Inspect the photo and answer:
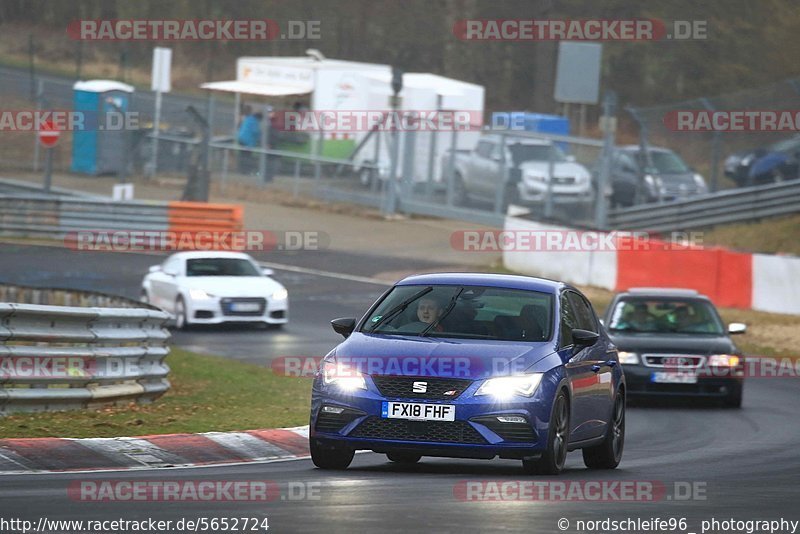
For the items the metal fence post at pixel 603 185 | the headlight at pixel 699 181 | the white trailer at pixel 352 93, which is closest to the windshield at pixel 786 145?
the headlight at pixel 699 181

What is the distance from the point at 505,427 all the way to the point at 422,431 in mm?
526

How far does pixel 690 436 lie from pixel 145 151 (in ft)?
94.0

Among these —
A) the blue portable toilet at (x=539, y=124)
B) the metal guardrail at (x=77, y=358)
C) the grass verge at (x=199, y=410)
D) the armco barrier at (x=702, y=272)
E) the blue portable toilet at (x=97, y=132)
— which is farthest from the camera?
the blue portable toilet at (x=539, y=124)

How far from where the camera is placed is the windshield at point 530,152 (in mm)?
36847

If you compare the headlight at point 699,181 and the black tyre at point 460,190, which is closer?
the headlight at point 699,181

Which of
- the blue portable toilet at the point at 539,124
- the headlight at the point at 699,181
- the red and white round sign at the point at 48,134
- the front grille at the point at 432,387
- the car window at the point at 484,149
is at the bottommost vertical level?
the front grille at the point at 432,387

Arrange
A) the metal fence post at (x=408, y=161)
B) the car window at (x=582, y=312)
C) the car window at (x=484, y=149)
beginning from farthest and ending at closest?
1. the metal fence post at (x=408, y=161)
2. the car window at (x=484, y=149)
3. the car window at (x=582, y=312)

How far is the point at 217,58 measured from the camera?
7125 centimetres

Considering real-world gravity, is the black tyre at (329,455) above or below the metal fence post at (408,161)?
below

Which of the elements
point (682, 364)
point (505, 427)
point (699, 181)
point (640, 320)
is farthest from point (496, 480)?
point (699, 181)

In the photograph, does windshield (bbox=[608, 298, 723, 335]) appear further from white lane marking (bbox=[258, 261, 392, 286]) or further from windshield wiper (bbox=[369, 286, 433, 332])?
white lane marking (bbox=[258, 261, 392, 286])

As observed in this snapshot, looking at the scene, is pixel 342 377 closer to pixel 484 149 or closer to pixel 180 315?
pixel 180 315

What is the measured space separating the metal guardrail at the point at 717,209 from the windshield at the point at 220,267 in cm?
1176

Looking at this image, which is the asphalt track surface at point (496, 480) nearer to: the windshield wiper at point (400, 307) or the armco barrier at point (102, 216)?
the windshield wiper at point (400, 307)
